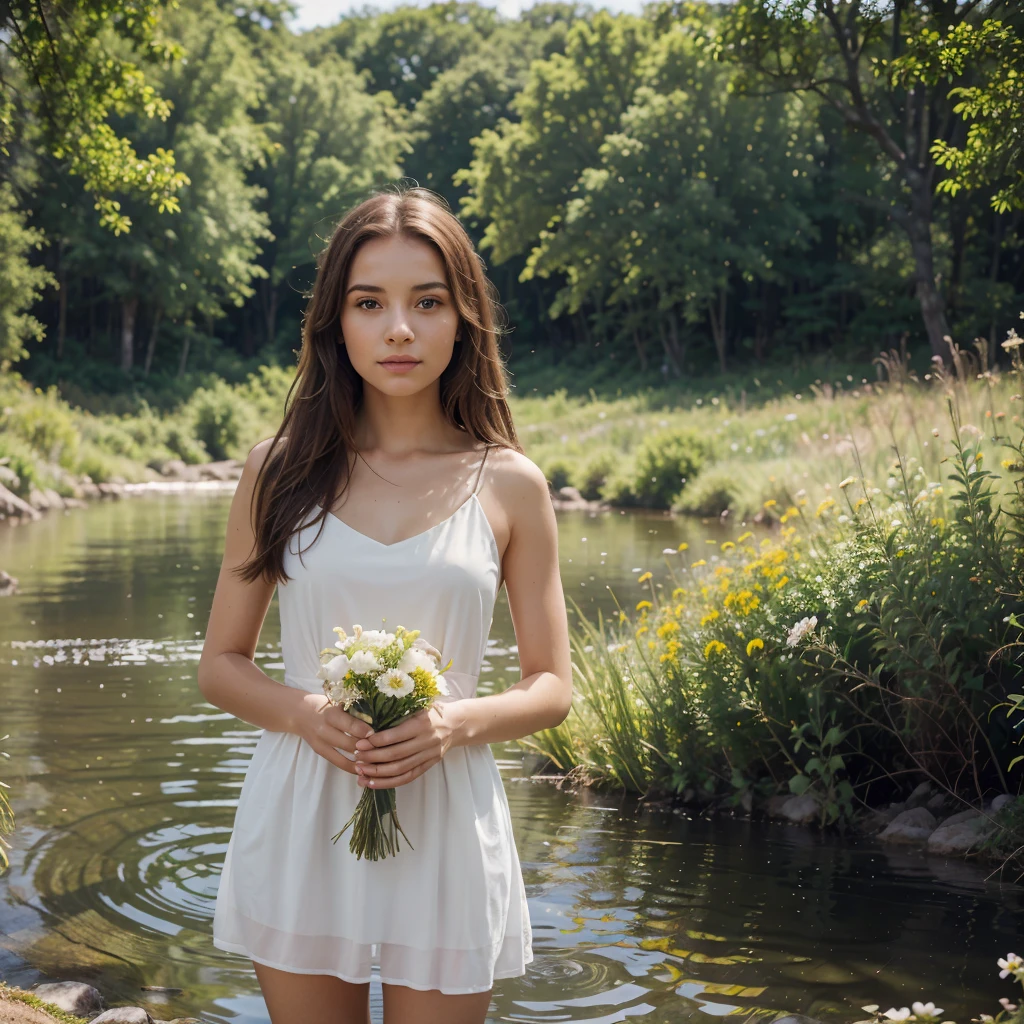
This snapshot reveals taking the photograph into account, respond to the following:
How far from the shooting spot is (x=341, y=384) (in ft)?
8.84

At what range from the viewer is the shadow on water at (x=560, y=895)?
4566 millimetres

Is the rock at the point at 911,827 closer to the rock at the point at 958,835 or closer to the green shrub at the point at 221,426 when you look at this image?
the rock at the point at 958,835

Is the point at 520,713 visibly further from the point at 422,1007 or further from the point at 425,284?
the point at 425,284

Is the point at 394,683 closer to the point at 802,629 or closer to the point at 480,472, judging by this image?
the point at 480,472

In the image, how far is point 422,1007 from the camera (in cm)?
236

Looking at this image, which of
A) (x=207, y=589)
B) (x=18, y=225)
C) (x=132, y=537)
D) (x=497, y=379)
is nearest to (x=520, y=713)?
(x=497, y=379)

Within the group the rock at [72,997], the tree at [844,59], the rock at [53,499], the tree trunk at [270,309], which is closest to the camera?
the rock at [72,997]

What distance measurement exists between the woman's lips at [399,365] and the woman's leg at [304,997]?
3.78ft

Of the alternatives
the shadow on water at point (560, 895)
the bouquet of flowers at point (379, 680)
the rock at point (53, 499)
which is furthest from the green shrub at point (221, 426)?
the bouquet of flowers at point (379, 680)

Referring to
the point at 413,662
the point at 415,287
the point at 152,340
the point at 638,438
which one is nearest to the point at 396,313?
the point at 415,287

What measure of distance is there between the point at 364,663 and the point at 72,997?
2.66 m

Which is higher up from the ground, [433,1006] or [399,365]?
[399,365]

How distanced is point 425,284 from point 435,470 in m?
0.37

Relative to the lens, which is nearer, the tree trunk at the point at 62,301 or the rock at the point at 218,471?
the rock at the point at 218,471
